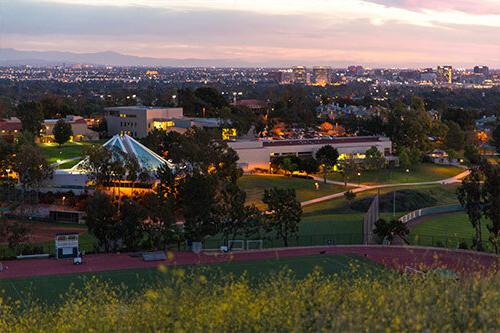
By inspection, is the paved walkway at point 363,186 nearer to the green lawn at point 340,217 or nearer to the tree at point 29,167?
the green lawn at point 340,217

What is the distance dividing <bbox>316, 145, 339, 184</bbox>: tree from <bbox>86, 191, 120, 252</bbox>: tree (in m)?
31.7

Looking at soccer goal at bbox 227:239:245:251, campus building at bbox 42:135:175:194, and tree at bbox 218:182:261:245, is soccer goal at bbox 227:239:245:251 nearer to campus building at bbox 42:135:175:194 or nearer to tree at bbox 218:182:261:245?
tree at bbox 218:182:261:245

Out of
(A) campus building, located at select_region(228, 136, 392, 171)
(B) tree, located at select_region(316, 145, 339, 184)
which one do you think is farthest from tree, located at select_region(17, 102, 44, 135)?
(B) tree, located at select_region(316, 145, 339, 184)

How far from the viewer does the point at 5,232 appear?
31125mm

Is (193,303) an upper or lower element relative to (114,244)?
upper

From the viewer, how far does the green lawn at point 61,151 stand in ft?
211

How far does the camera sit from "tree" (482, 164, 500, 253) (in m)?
30.8

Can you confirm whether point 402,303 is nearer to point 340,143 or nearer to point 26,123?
point 340,143

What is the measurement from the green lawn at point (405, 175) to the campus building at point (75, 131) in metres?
35.2

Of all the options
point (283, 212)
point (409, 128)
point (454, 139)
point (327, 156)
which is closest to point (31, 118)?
point (327, 156)

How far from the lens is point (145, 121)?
265 ft

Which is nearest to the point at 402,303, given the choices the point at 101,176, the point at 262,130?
the point at 101,176

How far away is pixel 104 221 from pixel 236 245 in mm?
6285

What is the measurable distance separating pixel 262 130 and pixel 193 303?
249 feet
